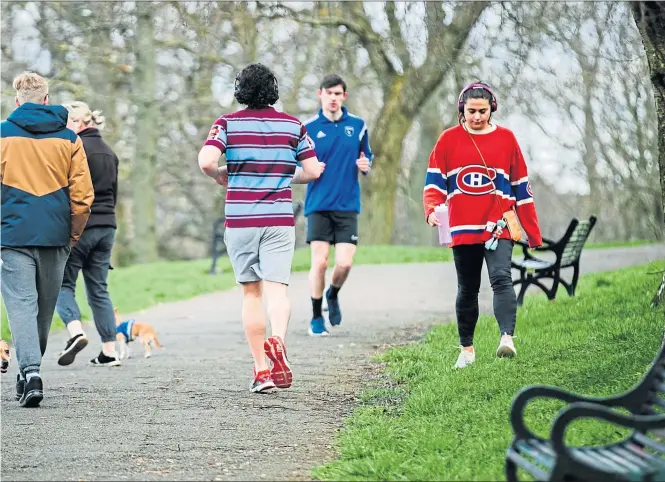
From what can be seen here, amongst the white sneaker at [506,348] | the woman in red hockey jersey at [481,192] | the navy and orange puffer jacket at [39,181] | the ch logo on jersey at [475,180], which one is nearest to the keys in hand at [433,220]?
the woman in red hockey jersey at [481,192]

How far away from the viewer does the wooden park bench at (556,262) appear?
11.4 meters

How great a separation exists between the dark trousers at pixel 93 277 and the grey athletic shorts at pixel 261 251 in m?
2.24

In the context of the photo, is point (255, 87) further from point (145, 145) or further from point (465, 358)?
point (145, 145)

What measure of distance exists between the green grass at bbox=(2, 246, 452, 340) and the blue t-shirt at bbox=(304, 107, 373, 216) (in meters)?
4.43

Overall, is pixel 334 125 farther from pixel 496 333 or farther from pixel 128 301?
pixel 128 301

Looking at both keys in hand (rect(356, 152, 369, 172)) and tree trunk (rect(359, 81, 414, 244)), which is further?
tree trunk (rect(359, 81, 414, 244))

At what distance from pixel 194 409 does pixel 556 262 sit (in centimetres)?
577

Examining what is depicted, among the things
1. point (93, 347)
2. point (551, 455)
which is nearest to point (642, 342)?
point (551, 455)

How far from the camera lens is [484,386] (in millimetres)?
6598

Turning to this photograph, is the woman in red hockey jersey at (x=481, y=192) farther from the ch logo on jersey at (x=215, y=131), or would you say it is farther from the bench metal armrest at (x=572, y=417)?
the bench metal armrest at (x=572, y=417)

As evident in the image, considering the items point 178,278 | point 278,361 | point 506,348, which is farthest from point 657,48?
point 178,278

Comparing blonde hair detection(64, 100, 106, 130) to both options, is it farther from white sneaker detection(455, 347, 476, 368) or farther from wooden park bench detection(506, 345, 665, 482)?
wooden park bench detection(506, 345, 665, 482)

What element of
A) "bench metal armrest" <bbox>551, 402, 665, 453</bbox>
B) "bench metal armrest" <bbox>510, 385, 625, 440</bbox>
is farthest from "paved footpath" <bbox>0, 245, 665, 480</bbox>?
"bench metal armrest" <bbox>551, 402, 665, 453</bbox>

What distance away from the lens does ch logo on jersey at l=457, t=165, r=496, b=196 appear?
7312 mm
